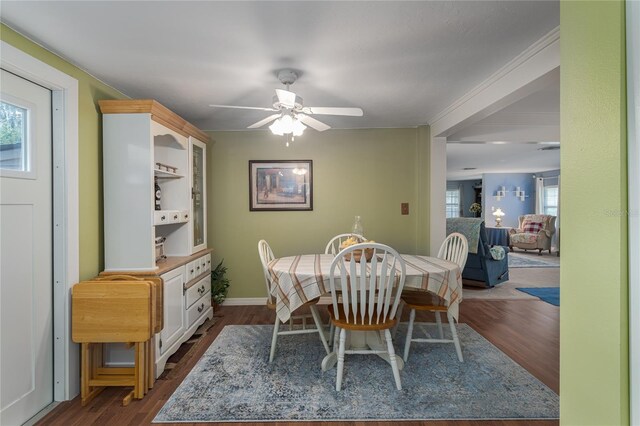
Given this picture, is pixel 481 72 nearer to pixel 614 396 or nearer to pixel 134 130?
pixel 614 396

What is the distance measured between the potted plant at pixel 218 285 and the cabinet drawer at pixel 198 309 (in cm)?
25

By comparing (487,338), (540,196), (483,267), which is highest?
(540,196)

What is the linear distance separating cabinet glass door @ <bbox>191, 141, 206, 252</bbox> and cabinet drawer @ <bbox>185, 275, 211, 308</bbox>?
1.10 ft

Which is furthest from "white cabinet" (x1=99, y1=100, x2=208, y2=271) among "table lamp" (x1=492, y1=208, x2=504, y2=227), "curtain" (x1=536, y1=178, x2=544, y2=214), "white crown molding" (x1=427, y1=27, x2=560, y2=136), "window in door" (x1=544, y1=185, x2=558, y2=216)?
"curtain" (x1=536, y1=178, x2=544, y2=214)

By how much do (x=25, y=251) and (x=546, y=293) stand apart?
5.40m

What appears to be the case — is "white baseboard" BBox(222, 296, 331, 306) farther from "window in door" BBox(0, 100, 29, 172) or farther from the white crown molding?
the white crown molding

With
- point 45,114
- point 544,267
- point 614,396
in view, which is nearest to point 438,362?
point 614,396

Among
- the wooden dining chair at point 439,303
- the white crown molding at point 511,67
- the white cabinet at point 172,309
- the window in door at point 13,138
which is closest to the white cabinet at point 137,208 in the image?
the white cabinet at point 172,309

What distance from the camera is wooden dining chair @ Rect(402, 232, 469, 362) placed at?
232 cm

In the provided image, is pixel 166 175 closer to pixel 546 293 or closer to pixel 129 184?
pixel 129 184

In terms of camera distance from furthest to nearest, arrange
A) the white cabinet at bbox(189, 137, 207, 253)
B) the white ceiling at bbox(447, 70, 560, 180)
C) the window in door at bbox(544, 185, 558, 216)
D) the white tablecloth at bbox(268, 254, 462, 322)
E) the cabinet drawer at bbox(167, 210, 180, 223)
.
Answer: the window in door at bbox(544, 185, 558, 216), the white ceiling at bbox(447, 70, 560, 180), the white cabinet at bbox(189, 137, 207, 253), the cabinet drawer at bbox(167, 210, 180, 223), the white tablecloth at bbox(268, 254, 462, 322)

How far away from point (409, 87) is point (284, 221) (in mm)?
2043

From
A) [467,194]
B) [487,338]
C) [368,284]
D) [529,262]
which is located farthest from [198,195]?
[467,194]

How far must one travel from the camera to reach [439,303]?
2359 mm
